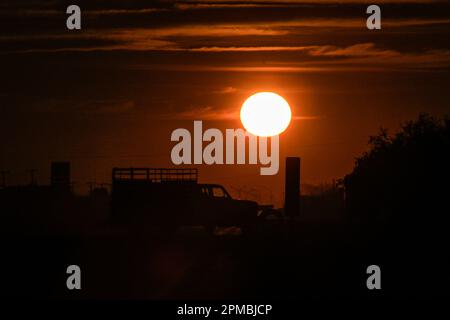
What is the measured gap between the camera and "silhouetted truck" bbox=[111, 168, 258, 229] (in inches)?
1935

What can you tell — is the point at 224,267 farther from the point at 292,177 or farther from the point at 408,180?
the point at 408,180

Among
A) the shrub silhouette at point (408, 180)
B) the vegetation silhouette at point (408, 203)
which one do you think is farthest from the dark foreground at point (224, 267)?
the shrub silhouette at point (408, 180)

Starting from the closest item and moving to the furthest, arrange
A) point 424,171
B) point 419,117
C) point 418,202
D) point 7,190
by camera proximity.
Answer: point 418,202 → point 424,171 → point 419,117 → point 7,190

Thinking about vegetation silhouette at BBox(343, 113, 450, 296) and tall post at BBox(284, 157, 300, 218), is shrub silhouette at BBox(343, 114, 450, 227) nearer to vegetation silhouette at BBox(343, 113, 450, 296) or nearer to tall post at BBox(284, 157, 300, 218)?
vegetation silhouette at BBox(343, 113, 450, 296)

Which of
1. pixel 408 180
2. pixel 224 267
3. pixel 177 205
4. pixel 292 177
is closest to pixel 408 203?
pixel 408 180

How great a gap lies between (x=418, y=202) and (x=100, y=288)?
35.2 m

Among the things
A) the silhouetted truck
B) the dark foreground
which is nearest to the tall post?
the dark foreground

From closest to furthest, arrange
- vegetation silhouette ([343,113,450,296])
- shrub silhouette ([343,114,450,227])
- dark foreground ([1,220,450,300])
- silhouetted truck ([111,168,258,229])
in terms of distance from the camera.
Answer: dark foreground ([1,220,450,300]) → vegetation silhouette ([343,113,450,296]) → silhouetted truck ([111,168,258,229]) → shrub silhouette ([343,114,450,227])

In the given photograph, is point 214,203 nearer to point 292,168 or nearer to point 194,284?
point 292,168

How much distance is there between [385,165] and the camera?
77312mm

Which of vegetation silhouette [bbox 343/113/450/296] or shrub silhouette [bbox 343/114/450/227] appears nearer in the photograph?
vegetation silhouette [bbox 343/113/450/296]

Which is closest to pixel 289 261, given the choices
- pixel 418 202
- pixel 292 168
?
pixel 292 168

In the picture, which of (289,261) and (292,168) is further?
(292,168)
